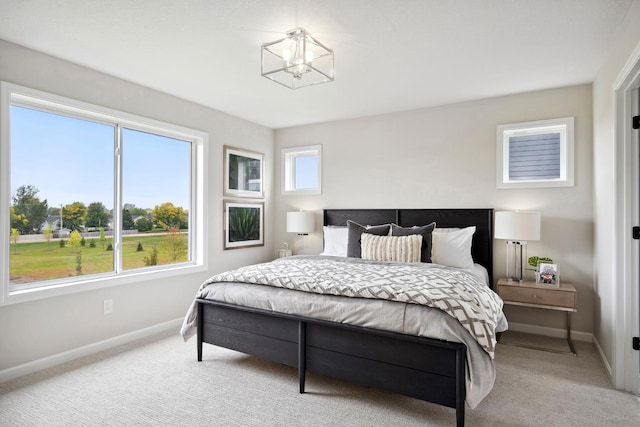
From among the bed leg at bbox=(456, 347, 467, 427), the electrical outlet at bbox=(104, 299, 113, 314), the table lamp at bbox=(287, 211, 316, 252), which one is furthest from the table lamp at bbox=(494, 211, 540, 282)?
the electrical outlet at bbox=(104, 299, 113, 314)

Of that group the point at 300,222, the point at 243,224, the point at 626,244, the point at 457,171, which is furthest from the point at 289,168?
the point at 626,244

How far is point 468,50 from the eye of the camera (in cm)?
293

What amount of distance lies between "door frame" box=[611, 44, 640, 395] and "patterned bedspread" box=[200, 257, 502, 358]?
2.72 feet

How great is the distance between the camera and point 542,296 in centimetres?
346

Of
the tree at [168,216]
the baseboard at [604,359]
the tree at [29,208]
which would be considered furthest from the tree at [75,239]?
the baseboard at [604,359]

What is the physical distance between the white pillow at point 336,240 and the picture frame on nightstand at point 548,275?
203 centimetres

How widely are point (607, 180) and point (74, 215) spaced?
4.64m

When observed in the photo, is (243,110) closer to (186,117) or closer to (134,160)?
(186,117)

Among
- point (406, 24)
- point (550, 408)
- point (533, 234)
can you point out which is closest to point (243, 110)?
point (406, 24)

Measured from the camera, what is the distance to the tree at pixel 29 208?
3.02 meters

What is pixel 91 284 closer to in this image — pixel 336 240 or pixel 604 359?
pixel 336 240

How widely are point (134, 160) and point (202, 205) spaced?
0.92 meters

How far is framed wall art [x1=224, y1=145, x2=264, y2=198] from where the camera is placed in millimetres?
4840

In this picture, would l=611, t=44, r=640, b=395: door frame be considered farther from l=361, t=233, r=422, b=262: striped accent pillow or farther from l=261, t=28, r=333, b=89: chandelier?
l=261, t=28, r=333, b=89: chandelier
